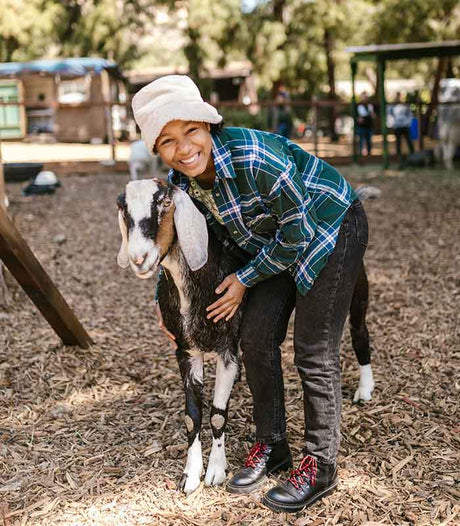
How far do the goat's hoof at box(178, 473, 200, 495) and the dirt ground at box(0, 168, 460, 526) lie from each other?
0.03 meters

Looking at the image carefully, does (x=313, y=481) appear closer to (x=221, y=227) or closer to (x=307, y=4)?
(x=221, y=227)

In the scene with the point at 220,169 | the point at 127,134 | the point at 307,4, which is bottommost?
the point at 127,134

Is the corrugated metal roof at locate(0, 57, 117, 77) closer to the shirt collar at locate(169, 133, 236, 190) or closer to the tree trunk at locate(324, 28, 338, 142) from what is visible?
the tree trunk at locate(324, 28, 338, 142)

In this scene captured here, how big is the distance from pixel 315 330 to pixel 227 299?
398mm

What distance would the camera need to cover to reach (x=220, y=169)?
259 cm

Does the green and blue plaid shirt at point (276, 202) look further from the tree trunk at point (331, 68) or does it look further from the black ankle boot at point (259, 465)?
the tree trunk at point (331, 68)

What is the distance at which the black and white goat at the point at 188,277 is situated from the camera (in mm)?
2543

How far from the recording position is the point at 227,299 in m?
2.82

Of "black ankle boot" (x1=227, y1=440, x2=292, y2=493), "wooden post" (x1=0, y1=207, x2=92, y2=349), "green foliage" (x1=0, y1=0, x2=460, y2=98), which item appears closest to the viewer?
"black ankle boot" (x1=227, y1=440, x2=292, y2=493)

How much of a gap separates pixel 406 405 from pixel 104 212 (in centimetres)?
675

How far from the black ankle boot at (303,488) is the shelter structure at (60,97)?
17.9 m

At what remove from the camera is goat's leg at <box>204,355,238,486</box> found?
2971 mm

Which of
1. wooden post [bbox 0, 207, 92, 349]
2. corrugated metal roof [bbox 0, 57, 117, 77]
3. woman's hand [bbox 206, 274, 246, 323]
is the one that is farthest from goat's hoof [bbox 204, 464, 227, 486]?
corrugated metal roof [bbox 0, 57, 117, 77]

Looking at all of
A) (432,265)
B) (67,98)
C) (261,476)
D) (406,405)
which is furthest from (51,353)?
(67,98)
